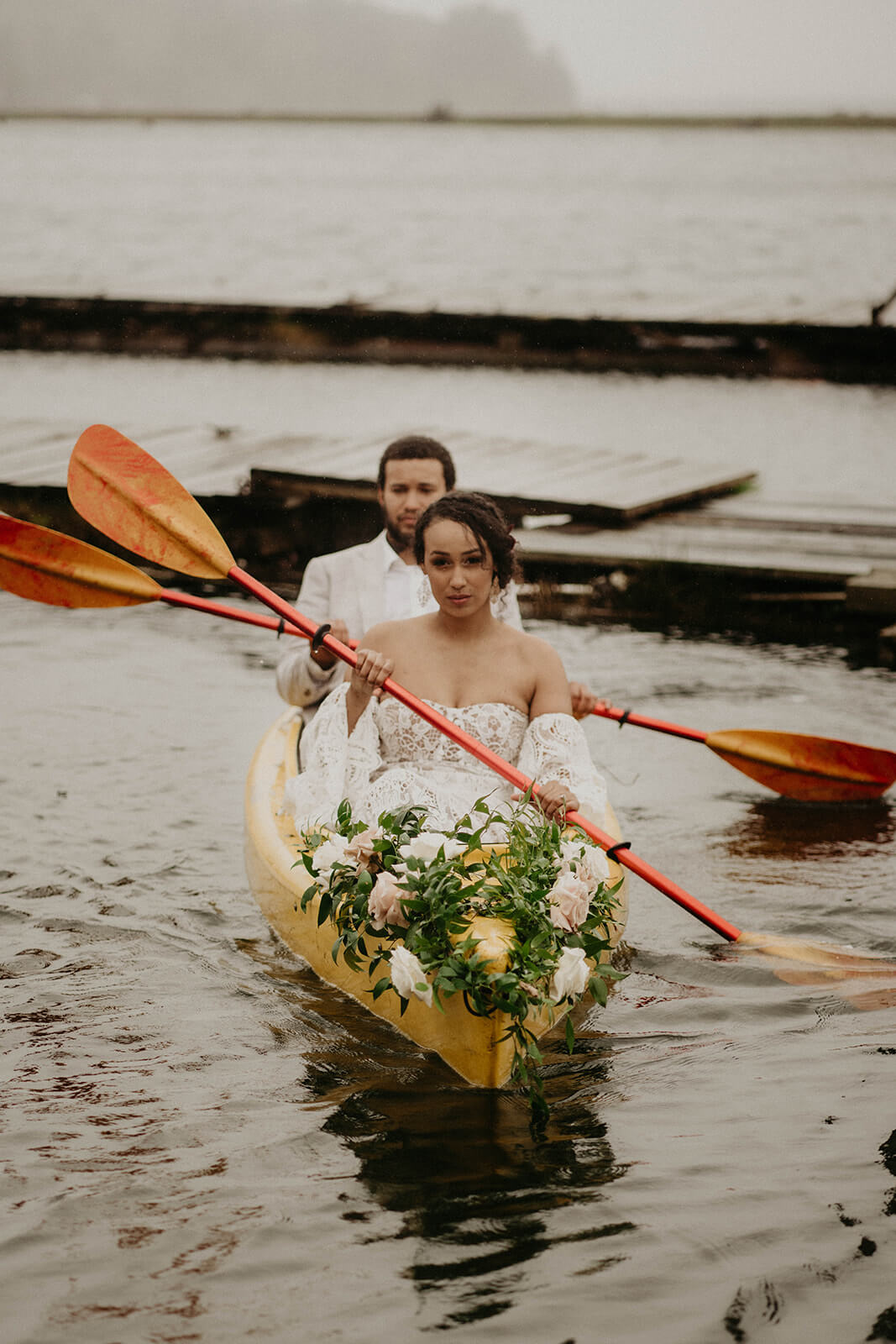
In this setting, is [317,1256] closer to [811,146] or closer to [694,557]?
[694,557]

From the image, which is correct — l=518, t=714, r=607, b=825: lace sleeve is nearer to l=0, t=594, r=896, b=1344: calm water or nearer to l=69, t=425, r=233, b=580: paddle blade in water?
l=0, t=594, r=896, b=1344: calm water

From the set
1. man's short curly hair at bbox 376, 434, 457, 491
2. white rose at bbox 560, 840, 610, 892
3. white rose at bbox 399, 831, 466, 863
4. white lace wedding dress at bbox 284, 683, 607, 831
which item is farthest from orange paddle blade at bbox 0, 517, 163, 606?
white rose at bbox 560, 840, 610, 892

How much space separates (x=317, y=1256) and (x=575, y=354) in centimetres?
1180

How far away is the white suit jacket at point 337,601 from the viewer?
4.25 meters

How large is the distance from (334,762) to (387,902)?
835mm

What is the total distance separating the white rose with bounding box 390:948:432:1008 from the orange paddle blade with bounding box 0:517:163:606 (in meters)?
1.80

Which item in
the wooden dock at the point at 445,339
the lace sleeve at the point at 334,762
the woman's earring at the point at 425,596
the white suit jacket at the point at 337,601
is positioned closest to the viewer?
the lace sleeve at the point at 334,762

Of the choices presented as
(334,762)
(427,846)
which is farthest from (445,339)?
(427,846)

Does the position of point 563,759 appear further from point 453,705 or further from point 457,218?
point 457,218

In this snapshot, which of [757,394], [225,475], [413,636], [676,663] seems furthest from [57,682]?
A: [757,394]

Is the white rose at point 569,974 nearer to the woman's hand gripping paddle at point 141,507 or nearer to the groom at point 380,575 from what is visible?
the woman's hand gripping paddle at point 141,507

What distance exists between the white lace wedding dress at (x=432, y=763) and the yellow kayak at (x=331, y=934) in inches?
5.7

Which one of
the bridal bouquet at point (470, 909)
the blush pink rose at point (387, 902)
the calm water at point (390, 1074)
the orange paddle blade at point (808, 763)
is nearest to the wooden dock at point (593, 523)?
the calm water at point (390, 1074)

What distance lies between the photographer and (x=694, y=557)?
7.34 meters
